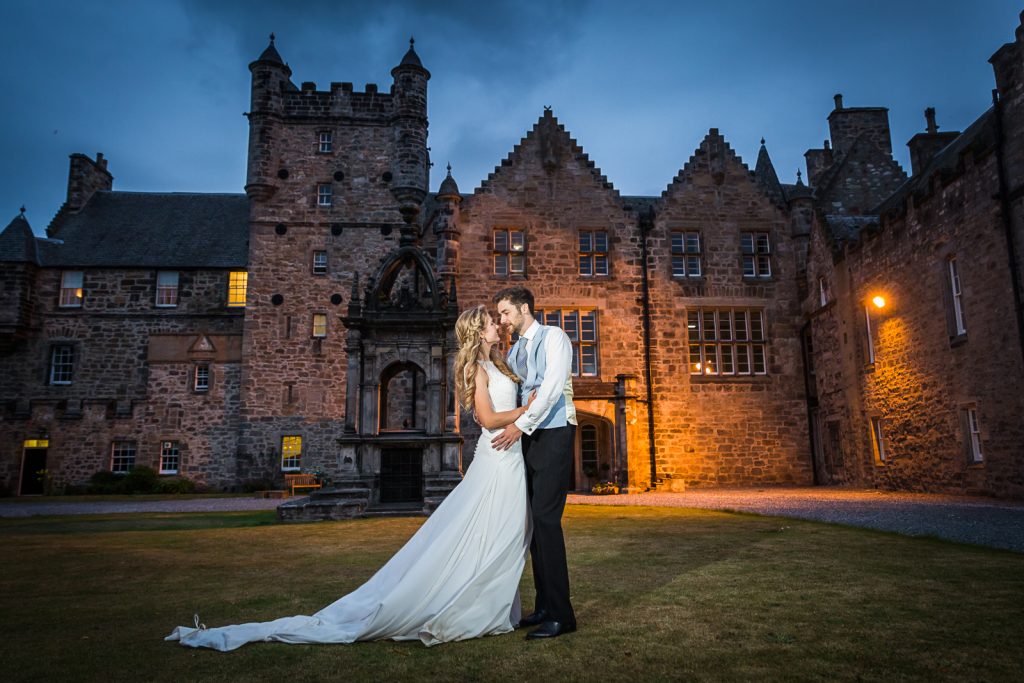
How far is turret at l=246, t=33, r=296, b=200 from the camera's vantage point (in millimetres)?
26312

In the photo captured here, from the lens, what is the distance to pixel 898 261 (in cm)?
1738

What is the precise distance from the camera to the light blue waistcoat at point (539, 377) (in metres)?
4.55

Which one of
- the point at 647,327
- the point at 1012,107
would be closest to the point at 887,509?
the point at 1012,107

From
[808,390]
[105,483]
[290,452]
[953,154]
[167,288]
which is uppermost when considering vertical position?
[953,154]

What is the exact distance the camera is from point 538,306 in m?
21.3

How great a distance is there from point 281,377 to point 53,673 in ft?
75.4

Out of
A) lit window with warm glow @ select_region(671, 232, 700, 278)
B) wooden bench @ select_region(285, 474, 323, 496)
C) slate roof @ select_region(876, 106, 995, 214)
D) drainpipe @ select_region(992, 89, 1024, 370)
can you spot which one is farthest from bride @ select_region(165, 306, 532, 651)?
wooden bench @ select_region(285, 474, 323, 496)

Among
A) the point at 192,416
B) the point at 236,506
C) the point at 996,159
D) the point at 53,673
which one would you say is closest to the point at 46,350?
the point at 192,416

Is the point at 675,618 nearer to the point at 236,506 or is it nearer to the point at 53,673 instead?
the point at 53,673

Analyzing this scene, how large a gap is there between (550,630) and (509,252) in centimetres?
1845

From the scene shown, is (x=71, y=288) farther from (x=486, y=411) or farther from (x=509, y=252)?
(x=486, y=411)

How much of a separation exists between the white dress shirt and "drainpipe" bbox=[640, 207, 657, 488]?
Answer: 17272mm

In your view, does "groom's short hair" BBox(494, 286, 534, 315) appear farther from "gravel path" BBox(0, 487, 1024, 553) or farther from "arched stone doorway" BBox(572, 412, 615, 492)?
"arched stone doorway" BBox(572, 412, 615, 492)

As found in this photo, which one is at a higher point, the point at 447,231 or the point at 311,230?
the point at 311,230
